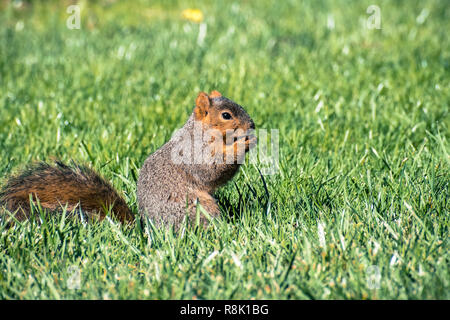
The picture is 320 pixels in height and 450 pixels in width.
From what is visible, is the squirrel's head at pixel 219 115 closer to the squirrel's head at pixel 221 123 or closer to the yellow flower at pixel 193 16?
the squirrel's head at pixel 221 123

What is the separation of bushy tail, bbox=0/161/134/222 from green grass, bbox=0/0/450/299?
0.13 m

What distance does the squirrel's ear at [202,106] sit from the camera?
273cm

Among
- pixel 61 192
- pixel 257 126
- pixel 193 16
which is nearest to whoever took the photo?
pixel 61 192

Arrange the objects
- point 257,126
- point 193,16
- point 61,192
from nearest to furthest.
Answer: point 61,192 < point 257,126 < point 193,16

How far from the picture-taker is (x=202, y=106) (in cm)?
275

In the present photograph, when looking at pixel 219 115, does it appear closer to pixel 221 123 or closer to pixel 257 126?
pixel 221 123

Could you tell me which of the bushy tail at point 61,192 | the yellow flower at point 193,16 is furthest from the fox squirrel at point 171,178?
the yellow flower at point 193,16

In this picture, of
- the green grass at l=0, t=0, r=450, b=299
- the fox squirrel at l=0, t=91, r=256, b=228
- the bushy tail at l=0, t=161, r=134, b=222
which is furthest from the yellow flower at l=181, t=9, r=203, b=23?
the bushy tail at l=0, t=161, r=134, b=222

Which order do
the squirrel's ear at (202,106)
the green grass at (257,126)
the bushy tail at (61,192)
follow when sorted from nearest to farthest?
the green grass at (257,126)
the bushy tail at (61,192)
the squirrel's ear at (202,106)

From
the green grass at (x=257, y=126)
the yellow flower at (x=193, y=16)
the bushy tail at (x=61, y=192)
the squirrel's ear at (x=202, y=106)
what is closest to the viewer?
the green grass at (x=257, y=126)

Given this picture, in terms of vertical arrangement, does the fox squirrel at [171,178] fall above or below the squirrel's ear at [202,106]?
below

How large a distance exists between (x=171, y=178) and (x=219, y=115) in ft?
1.20

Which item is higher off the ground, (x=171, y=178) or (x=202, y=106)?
(x=202, y=106)

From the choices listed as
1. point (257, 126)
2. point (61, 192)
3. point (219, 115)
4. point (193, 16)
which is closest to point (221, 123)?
point (219, 115)
